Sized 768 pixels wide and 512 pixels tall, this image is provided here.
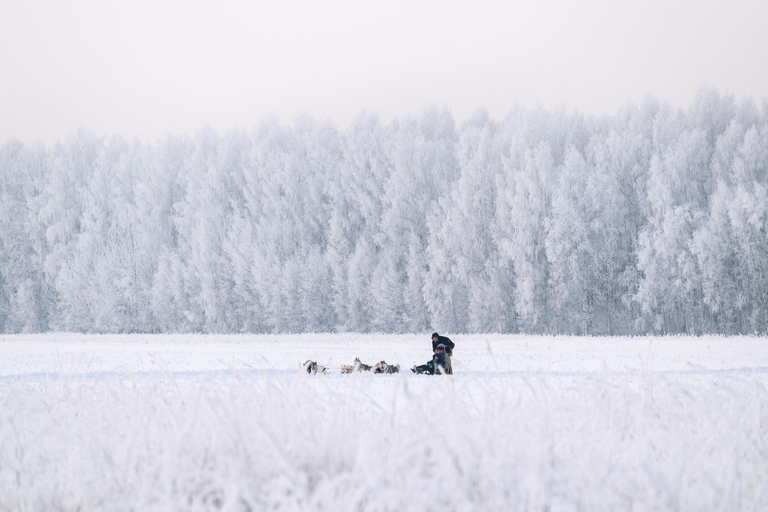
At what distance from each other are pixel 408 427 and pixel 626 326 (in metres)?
35.7

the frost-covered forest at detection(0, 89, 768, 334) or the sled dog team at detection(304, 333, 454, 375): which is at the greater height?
the frost-covered forest at detection(0, 89, 768, 334)

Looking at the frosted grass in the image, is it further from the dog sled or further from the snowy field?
the dog sled

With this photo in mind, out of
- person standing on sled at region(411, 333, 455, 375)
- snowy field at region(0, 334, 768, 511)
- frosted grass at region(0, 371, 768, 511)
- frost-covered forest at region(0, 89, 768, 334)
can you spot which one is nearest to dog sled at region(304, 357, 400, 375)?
person standing on sled at region(411, 333, 455, 375)

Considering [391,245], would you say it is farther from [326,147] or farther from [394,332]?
[326,147]

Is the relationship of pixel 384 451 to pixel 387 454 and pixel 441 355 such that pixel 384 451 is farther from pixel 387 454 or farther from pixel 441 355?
pixel 441 355

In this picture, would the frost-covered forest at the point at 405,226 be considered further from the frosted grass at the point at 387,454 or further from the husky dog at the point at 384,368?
the frosted grass at the point at 387,454

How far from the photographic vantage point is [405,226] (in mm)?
43188

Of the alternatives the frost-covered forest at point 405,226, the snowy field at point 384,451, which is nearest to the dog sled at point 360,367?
the snowy field at point 384,451

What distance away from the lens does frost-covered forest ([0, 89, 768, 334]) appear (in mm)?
36031

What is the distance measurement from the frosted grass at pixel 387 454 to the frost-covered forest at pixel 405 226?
31063mm

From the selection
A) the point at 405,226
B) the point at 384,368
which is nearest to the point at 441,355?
the point at 384,368

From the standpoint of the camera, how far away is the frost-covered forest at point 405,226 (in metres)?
36.0

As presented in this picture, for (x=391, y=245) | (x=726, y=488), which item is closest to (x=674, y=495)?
(x=726, y=488)

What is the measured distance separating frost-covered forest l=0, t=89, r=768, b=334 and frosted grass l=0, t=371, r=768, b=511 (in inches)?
1223
